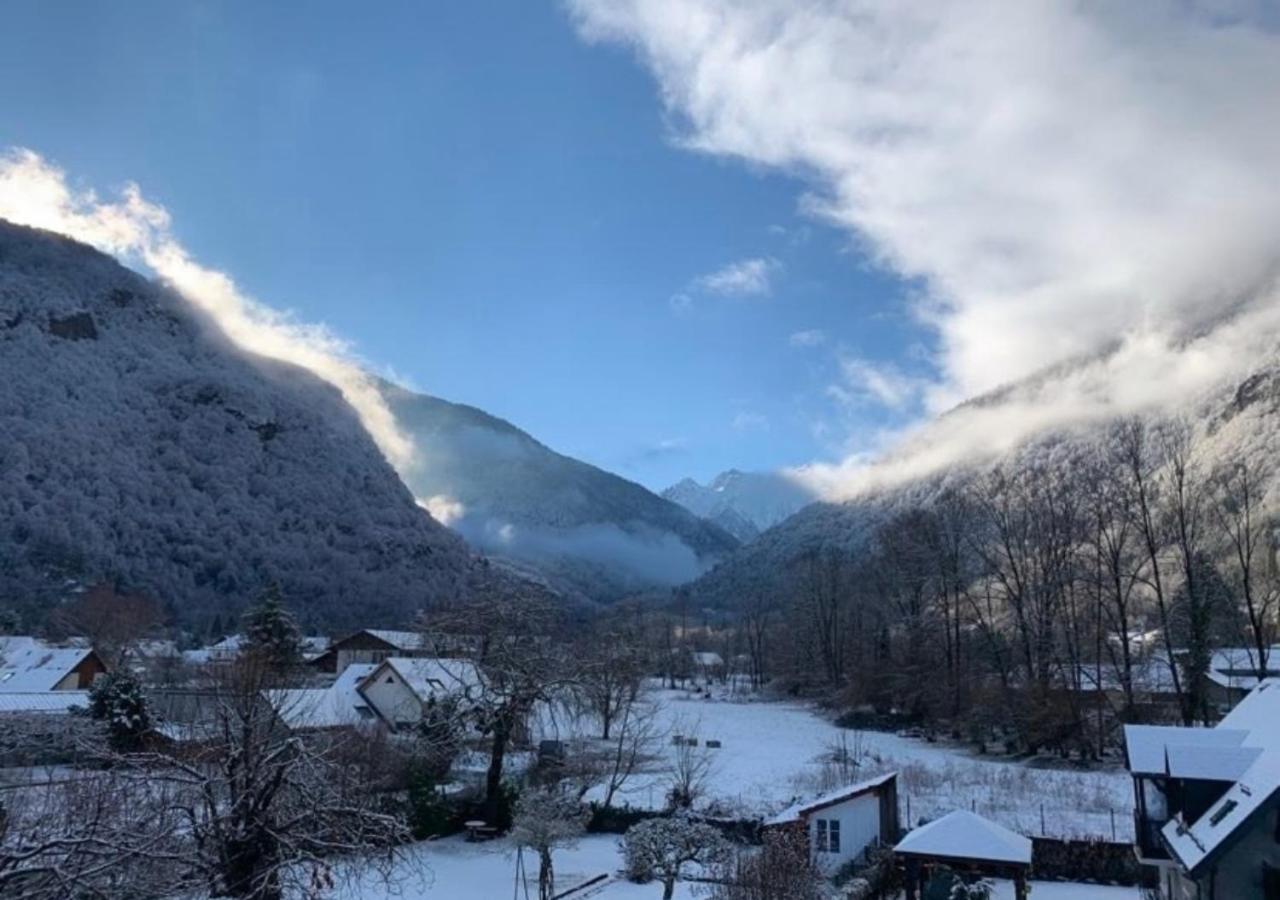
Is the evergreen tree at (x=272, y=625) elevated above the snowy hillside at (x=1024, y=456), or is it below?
below

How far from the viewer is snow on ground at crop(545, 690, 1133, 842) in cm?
2550

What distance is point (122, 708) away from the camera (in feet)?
103

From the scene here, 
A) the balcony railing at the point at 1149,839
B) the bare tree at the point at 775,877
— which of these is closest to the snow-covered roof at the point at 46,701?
the bare tree at the point at 775,877

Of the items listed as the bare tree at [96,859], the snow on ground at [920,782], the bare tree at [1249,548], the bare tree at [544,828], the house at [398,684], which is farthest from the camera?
the house at [398,684]

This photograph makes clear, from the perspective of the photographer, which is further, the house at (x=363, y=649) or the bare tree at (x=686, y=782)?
the house at (x=363, y=649)

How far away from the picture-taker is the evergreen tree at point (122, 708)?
30844 mm

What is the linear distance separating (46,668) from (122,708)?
21861 mm

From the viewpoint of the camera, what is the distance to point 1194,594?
33.2m

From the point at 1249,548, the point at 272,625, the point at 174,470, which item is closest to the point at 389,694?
the point at 272,625

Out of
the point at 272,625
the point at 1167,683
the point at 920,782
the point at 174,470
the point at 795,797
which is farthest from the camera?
the point at 174,470

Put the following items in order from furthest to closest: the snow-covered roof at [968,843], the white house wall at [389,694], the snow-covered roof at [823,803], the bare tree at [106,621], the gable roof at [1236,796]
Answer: the bare tree at [106,621] < the white house wall at [389,694] < the snow-covered roof at [823,803] < the snow-covered roof at [968,843] < the gable roof at [1236,796]

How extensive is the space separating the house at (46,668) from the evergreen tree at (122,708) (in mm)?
15436

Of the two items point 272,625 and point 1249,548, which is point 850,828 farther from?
point 272,625

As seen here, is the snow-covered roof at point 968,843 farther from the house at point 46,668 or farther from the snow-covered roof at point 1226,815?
the house at point 46,668
